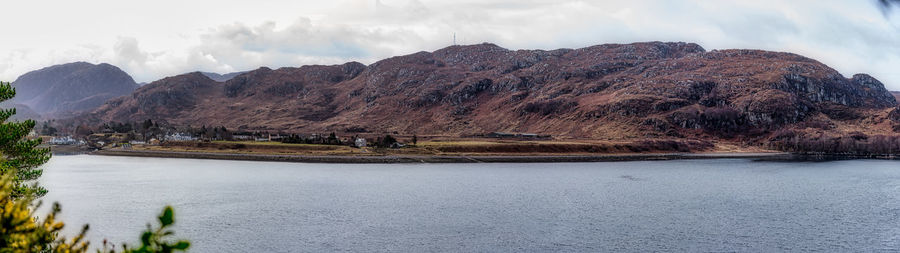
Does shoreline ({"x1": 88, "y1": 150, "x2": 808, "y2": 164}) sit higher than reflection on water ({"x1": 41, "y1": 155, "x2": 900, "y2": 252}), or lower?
higher

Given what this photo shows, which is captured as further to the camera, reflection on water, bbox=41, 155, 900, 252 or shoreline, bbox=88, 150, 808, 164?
shoreline, bbox=88, 150, 808, 164

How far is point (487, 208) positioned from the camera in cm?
8344

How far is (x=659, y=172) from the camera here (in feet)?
488

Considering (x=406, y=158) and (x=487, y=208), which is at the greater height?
(x=406, y=158)

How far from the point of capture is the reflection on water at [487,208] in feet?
201

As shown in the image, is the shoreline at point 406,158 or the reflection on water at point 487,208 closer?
the reflection on water at point 487,208

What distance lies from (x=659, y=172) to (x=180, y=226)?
113 metres

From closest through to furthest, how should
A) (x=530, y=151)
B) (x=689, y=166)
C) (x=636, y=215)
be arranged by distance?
(x=636, y=215), (x=689, y=166), (x=530, y=151)

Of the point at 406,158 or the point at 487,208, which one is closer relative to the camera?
the point at 487,208

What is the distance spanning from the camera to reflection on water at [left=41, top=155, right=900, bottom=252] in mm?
61156

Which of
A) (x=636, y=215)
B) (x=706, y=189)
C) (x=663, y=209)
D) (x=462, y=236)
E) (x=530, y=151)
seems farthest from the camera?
(x=530, y=151)

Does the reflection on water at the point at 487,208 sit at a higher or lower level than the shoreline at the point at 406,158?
lower

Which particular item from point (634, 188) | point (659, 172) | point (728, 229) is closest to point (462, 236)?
point (728, 229)

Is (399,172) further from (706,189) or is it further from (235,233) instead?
(235,233)
